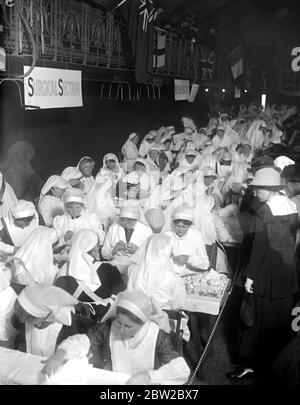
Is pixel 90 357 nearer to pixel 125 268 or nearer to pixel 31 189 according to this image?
pixel 125 268

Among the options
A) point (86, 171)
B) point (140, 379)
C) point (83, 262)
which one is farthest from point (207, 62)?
point (140, 379)

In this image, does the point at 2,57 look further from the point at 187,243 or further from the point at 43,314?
the point at 43,314

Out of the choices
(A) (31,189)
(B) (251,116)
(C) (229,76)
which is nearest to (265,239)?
(A) (31,189)

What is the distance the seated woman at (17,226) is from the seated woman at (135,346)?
226 cm

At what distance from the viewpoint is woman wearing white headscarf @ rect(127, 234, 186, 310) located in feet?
13.8

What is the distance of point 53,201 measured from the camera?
6.48m

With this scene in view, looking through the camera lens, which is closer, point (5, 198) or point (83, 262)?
point (83, 262)

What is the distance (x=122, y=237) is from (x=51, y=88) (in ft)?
8.16

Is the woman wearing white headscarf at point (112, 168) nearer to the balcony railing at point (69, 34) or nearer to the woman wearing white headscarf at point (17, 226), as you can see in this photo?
the balcony railing at point (69, 34)

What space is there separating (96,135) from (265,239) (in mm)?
7109

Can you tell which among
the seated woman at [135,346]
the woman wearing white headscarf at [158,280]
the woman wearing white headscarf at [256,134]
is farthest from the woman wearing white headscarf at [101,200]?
the woman wearing white headscarf at [256,134]

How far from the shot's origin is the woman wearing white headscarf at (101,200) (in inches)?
266

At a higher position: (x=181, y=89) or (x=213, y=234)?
(x=181, y=89)

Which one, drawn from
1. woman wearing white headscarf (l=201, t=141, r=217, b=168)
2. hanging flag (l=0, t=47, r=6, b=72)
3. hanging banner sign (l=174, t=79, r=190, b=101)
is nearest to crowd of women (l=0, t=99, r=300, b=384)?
woman wearing white headscarf (l=201, t=141, r=217, b=168)
